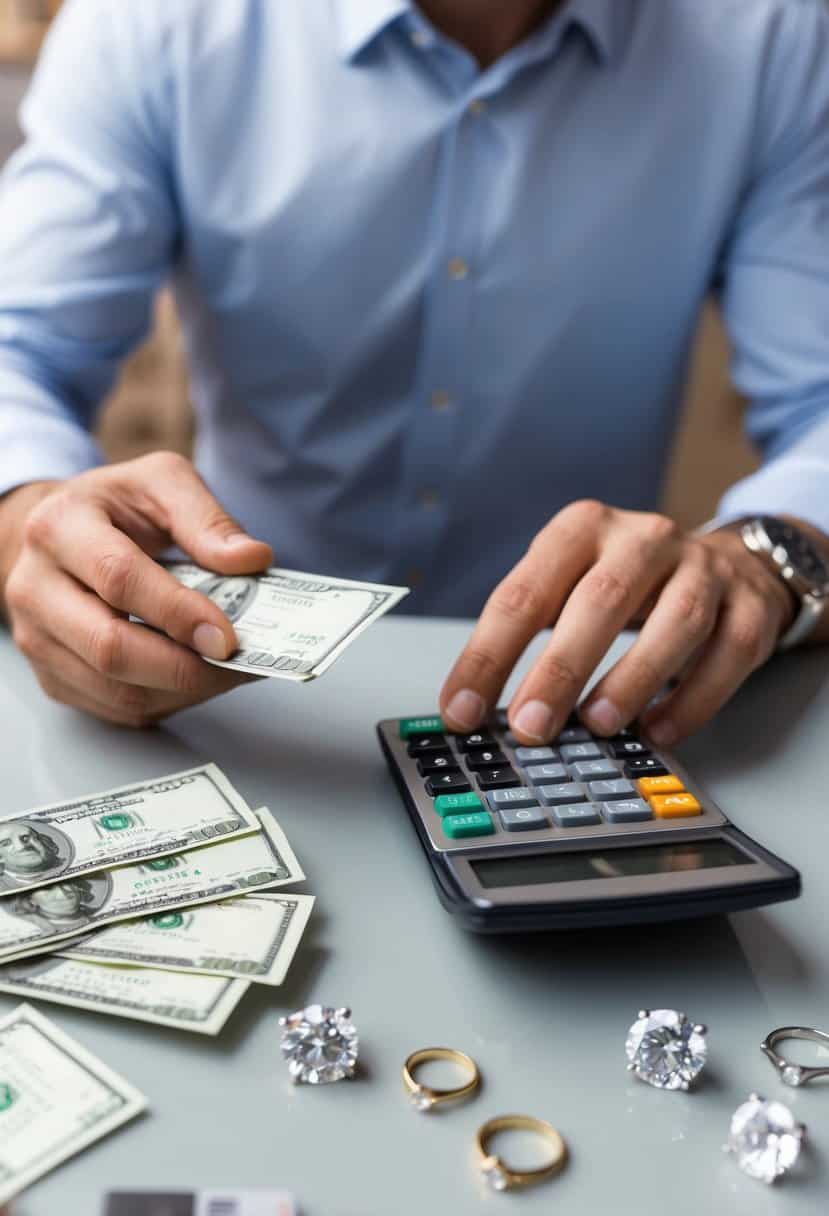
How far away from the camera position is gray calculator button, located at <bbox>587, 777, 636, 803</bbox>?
0.45m

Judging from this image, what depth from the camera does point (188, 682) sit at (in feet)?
1.66

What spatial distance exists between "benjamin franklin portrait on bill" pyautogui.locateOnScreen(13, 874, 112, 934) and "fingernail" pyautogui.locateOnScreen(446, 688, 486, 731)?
0.17 m

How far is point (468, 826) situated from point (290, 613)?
0.16 m

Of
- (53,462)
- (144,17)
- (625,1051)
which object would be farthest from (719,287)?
(625,1051)

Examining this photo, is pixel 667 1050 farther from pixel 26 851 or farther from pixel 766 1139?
pixel 26 851

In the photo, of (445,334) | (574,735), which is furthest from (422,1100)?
(445,334)

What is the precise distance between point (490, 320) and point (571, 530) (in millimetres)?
500

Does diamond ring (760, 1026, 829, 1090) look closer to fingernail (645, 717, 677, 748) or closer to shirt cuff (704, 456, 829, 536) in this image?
fingernail (645, 717, 677, 748)

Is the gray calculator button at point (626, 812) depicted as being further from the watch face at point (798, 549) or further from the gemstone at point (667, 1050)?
the watch face at point (798, 549)

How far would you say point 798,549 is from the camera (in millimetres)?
701

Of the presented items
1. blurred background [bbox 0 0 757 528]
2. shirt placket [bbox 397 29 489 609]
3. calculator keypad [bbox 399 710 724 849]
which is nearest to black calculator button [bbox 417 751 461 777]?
calculator keypad [bbox 399 710 724 849]

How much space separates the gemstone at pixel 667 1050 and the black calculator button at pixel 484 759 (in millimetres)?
150

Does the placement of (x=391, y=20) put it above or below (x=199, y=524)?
above

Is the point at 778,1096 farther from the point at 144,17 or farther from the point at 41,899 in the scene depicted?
the point at 144,17
